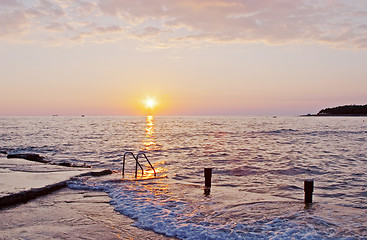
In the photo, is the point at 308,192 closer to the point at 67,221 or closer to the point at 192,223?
the point at 192,223

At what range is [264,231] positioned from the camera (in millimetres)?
7754

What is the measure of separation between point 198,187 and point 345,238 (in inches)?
264

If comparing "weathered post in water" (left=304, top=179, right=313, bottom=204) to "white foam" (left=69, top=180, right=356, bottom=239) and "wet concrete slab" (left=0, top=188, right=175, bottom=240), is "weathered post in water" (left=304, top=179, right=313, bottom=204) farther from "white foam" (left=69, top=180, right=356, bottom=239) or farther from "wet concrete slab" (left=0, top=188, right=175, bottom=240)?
"wet concrete slab" (left=0, top=188, right=175, bottom=240)

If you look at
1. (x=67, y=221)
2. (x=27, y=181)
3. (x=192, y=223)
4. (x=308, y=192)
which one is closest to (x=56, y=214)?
(x=67, y=221)

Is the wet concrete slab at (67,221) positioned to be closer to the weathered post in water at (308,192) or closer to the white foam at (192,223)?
the white foam at (192,223)

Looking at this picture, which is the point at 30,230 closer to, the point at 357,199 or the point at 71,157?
the point at 357,199

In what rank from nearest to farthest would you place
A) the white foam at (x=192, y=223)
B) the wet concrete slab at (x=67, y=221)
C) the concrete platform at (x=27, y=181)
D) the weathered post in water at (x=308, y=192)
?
the wet concrete slab at (x=67, y=221)
the white foam at (x=192, y=223)
the concrete platform at (x=27, y=181)
the weathered post in water at (x=308, y=192)

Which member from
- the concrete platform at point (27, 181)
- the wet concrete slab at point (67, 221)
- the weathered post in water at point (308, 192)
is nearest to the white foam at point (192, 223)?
the wet concrete slab at point (67, 221)

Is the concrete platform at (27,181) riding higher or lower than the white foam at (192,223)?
higher

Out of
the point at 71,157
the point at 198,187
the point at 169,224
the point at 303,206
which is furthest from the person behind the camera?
the point at 71,157

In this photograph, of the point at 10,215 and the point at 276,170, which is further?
the point at 276,170

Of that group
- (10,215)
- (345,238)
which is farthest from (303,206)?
(10,215)

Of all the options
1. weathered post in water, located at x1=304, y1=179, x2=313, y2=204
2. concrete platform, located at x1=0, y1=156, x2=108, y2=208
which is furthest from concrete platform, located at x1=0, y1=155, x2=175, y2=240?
weathered post in water, located at x1=304, y1=179, x2=313, y2=204

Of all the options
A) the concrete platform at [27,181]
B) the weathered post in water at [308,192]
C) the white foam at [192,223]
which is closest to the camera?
the white foam at [192,223]
